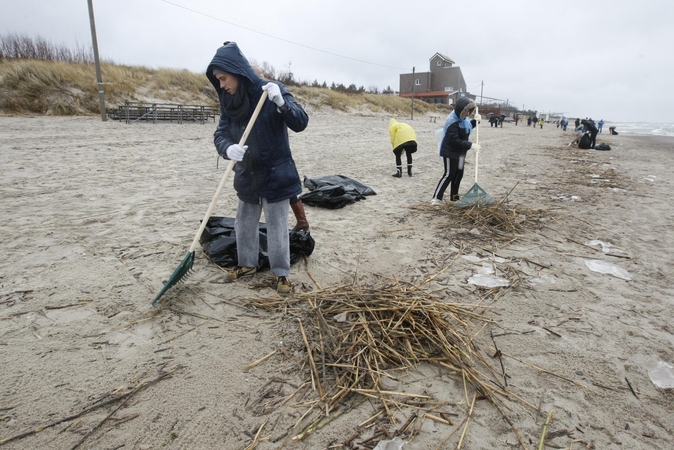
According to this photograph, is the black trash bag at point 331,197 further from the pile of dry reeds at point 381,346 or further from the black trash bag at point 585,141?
the black trash bag at point 585,141

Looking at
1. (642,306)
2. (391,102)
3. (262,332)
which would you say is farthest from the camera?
(391,102)

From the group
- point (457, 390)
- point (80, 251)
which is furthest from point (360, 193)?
point (457, 390)

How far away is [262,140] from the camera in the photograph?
2633 mm

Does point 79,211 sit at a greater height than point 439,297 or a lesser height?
greater

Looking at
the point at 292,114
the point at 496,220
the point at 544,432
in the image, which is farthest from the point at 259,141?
the point at 496,220

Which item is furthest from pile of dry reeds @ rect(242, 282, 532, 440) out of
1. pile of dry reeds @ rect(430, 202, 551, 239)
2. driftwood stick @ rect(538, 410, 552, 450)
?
pile of dry reeds @ rect(430, 202, 551, 239)

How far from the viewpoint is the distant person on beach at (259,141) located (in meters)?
2.49

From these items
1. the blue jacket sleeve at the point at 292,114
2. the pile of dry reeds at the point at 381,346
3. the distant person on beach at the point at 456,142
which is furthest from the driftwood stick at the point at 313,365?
the distant person on beach at the point at 456,142

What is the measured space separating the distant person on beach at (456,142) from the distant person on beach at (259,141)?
3.22m

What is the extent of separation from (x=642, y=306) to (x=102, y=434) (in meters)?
3.69

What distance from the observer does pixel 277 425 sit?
177 centimetres

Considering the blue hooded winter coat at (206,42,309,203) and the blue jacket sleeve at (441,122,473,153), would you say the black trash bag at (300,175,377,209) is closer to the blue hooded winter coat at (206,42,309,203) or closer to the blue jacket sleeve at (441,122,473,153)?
the blue jacket sleeve at (441,122,473,153)

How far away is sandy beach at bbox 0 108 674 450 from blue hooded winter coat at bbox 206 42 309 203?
84 cm

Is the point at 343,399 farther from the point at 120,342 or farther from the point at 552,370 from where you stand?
the point at 120,342
